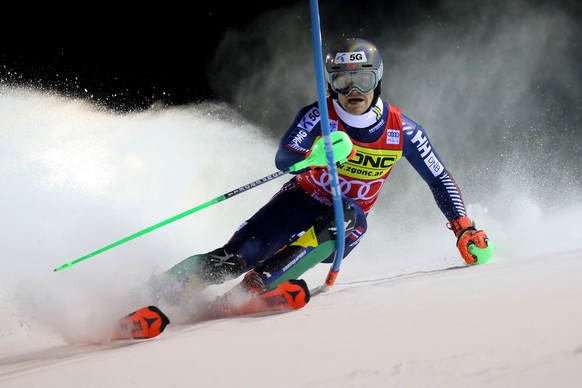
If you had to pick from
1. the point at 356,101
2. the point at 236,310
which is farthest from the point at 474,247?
the point at 236,310

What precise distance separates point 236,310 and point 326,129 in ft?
2.87

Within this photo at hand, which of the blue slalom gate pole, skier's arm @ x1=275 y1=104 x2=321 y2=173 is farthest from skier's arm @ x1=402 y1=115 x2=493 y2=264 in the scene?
the blue slalom gate pole

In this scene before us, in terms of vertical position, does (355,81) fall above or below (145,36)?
below

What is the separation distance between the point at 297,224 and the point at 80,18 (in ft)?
19.2

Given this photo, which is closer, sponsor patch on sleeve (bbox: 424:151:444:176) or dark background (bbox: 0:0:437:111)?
sponsor patch on sleeve (bbox: 424:151:444:176)

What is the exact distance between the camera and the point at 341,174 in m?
3.59

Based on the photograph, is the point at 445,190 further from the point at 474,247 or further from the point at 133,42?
the point at 133,42

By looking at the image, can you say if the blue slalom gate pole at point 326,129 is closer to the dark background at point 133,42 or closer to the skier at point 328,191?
the skier at point 328,191

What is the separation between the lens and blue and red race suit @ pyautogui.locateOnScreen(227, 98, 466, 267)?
3.44 m

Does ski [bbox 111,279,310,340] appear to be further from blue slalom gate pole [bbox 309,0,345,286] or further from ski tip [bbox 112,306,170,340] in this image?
blue slalom gate pole [bbox 309,0,345,286]

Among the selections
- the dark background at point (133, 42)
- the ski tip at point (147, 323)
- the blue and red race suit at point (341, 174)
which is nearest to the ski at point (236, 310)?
the ski tip at point (147, 323)

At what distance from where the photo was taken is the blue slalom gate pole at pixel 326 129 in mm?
2739

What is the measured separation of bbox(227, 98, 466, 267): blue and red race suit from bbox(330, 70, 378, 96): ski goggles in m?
0.12

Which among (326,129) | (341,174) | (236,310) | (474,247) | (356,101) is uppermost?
(356,101)
